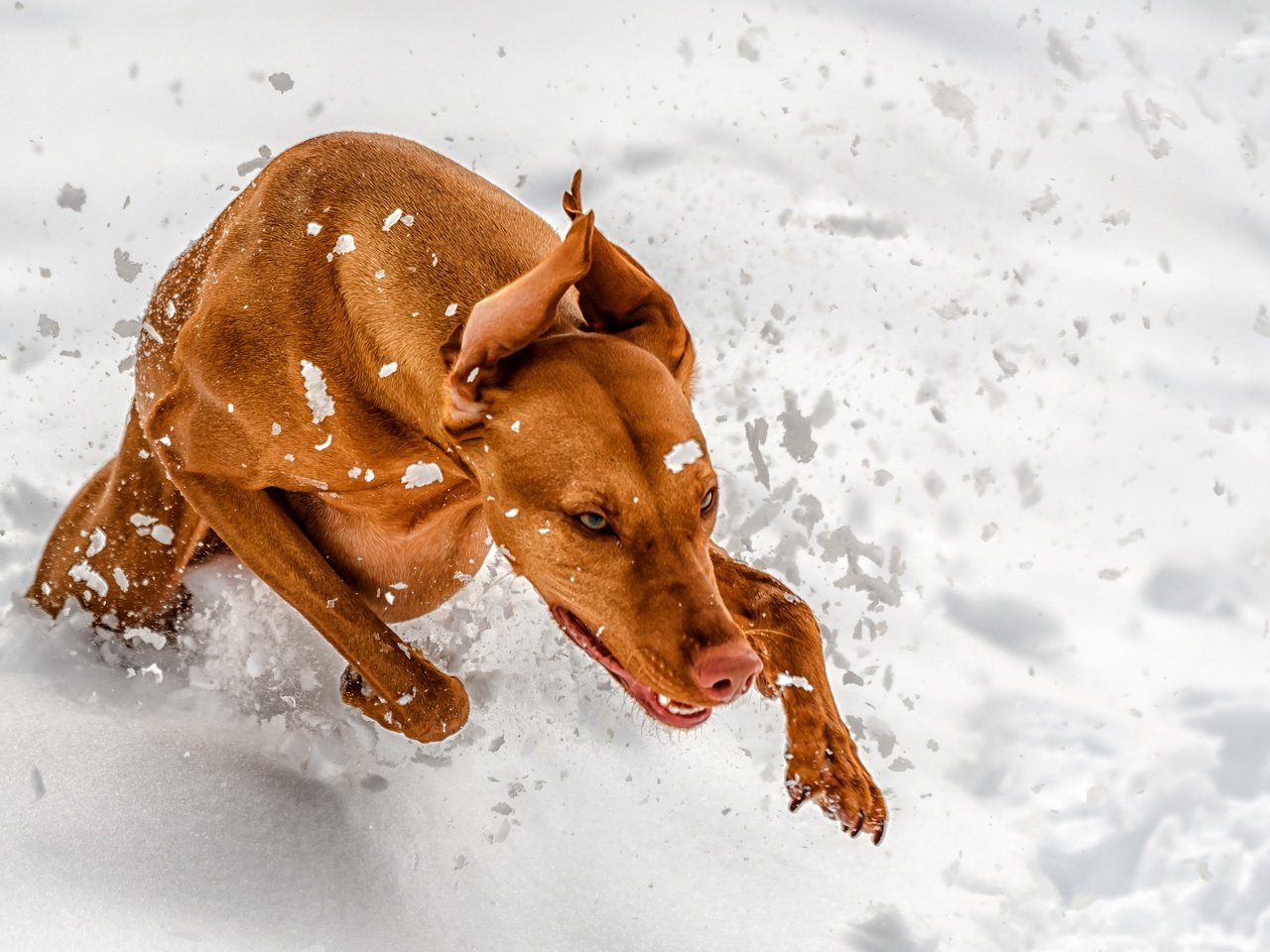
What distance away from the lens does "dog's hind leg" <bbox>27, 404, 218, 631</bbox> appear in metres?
3.72

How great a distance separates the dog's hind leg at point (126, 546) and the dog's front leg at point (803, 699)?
4.88 feet

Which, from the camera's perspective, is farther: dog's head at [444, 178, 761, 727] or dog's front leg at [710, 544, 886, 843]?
dog's front leg at [710, 544, 886, 843]

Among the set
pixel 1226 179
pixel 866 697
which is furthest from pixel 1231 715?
pixel 1226 179

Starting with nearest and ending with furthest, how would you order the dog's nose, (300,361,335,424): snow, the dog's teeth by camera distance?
the dog's nose
the dog's teeth
(300,361,335,424): snow

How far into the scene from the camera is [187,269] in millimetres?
3381

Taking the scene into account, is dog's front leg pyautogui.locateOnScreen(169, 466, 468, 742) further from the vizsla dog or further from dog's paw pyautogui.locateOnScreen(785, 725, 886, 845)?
dog's paw pyautogui.locateOnScreen(785, 725, 886, 845)

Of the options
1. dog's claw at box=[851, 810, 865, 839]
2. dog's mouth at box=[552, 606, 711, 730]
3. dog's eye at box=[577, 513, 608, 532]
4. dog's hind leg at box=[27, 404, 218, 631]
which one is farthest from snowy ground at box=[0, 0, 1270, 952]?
dog's eye at box=[577, 513, 608, 532]

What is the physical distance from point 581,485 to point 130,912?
1752 millimetres

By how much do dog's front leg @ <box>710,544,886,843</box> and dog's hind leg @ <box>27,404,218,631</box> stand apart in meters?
1.49

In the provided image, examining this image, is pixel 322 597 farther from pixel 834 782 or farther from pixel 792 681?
pixel 834 782

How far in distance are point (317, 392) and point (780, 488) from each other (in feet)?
7.09

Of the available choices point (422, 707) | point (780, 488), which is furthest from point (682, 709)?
point (780, 488)

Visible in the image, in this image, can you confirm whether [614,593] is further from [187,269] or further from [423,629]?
[423,629]

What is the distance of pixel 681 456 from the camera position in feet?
8.00
